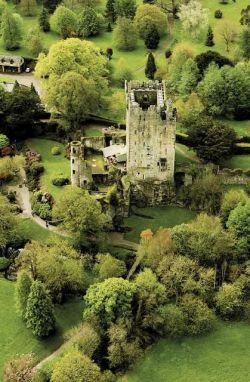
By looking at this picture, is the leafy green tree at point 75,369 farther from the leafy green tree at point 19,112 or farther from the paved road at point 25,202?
the leafy green tree at point 19,112

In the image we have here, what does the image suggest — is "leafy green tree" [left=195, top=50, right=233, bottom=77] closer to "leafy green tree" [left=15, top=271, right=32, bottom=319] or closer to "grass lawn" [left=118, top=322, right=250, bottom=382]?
"grass lawn" [left=118, top=322, right=250, bottom=382]

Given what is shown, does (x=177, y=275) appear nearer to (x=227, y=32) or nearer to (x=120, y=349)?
(x=120, y=349)

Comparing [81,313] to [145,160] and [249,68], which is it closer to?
[145,160]

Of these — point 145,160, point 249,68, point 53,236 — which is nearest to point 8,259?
point 53,236

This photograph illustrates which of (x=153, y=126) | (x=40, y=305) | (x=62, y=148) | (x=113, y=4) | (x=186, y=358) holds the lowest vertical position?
(x=186, y=358)

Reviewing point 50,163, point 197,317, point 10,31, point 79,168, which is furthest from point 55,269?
point 10,31

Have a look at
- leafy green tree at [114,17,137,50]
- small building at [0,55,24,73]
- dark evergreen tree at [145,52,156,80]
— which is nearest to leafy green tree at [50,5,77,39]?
leafy green tree at [114,17,137,50]

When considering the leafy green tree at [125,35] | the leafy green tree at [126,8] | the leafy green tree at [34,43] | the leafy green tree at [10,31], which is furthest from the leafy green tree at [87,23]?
the leafy green tree at [10,31]
